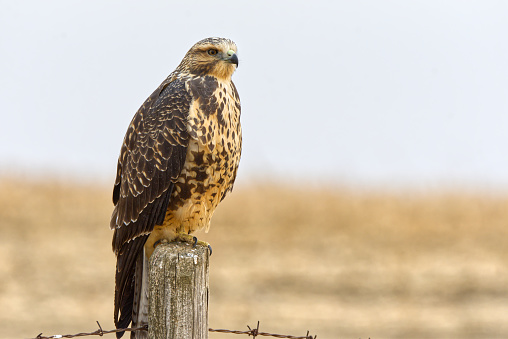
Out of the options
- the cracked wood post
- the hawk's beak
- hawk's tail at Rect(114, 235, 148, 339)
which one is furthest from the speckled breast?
the cracked wood post

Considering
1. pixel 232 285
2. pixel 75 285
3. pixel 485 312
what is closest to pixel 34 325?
pixel 75 285

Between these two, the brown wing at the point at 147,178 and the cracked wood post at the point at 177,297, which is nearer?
the cracked wood post at the point at 177,297

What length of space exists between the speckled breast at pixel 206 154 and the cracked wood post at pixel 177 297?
89cm

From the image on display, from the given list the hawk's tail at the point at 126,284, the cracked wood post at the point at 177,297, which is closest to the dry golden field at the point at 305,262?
the hawk's tail at the point at 126,284

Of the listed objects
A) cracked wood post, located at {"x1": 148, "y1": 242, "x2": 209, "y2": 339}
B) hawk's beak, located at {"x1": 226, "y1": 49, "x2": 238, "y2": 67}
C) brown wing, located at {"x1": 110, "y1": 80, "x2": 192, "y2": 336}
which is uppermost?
hawk's beak, located at {"x1": 226, "y1": 49, "x2": 238, "y2": 67}

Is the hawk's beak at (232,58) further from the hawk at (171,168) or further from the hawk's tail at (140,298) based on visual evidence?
the hawk's tail at (140,298)

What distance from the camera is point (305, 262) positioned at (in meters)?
11.0

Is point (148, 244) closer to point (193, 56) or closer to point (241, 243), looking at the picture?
point (193, 56)

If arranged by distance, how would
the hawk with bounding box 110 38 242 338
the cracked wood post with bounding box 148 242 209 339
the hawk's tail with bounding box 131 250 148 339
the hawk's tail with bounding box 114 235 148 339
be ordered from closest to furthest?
the cracked wood post with bounding box 148 242 209 339 → the hawk's tail with bounding box 131 250 148 339 → the hawk's tail with bounding box 114 235 148 339 → the hawk with bounding box 110 38 242 338

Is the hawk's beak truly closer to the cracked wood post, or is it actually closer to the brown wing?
the brown wing

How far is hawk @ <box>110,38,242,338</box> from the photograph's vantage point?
3.80 meters

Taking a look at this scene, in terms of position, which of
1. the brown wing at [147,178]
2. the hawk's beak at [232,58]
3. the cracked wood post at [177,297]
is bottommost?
the cracked wood post at [177,297]

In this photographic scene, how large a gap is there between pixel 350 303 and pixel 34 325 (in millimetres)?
3977

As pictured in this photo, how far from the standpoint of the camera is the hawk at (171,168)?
150 inches
